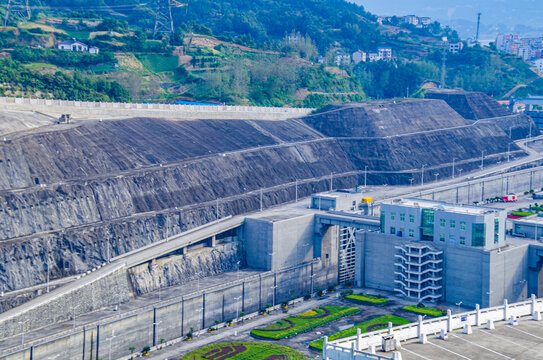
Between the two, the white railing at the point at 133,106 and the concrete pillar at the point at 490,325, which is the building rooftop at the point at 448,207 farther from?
the white railing at the point at 133,106

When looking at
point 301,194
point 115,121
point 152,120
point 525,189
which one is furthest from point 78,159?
point 525,189

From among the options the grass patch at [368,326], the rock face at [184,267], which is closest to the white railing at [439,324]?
the grass patch at [368,326]

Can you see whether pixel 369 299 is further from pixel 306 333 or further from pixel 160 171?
pixel 160 171

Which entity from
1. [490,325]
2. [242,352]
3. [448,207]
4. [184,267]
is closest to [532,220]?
[448,207]

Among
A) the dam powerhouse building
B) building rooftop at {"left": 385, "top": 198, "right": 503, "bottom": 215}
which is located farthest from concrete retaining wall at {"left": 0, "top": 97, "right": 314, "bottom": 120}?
building rooftop at {"left": 385, "top": 198, "right": 503, "bottom": 215}

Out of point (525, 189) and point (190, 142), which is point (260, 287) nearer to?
point (190, 142)
